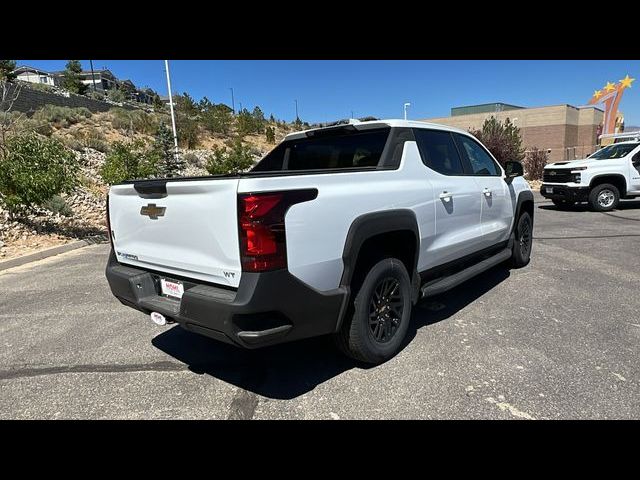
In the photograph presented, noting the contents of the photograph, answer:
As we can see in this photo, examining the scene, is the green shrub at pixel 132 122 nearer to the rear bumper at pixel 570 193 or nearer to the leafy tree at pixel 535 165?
the leafy tree at pixel 535 165

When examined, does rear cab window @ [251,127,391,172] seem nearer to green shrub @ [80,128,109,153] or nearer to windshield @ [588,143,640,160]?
windshield @ [588,143,640,160]

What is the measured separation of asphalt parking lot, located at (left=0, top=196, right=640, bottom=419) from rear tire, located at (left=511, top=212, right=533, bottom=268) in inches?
27.5

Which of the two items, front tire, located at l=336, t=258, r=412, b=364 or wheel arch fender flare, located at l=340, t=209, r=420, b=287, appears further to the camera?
front tire, located at l=336, t=258, r=412, b=364

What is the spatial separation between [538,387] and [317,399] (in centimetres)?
153

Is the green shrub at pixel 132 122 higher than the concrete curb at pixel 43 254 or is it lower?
higher

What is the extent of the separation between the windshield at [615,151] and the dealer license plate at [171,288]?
42.2 ft

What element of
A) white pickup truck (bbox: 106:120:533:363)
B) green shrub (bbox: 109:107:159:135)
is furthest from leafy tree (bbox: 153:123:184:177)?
white pickup truck (bbox: 106:120:533:363)

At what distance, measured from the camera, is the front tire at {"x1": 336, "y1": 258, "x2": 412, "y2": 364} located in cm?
291

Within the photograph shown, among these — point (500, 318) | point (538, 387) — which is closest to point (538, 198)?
point (500, 318)

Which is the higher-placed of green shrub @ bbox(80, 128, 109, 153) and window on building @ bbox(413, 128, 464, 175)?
green shrub @ bbox(80, 128, 109, 153)

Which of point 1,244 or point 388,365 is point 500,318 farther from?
point 1,244

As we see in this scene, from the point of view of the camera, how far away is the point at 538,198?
15438 millimetres

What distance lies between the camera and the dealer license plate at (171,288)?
2730 mm

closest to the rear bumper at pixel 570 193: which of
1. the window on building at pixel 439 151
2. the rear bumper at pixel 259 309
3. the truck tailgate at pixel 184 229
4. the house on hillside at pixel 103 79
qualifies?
the window on building at pixel 439 151
